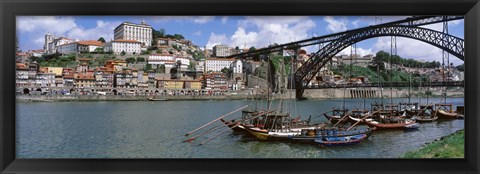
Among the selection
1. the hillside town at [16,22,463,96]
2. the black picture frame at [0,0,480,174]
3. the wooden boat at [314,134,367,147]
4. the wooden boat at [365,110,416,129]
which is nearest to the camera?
the black picture frame at [0,0,480,174]

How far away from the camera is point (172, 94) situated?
19297mm

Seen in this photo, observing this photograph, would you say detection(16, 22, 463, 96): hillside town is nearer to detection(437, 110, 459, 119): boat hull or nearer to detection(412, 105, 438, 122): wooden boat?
detection(412, 105, 438, 122): wooden boat

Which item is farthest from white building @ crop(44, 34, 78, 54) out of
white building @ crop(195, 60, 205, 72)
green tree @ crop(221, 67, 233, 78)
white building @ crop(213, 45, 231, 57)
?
green tree @ crop(221, 67, 233, 78)

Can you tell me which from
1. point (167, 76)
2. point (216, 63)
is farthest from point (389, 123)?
point (167, 76)

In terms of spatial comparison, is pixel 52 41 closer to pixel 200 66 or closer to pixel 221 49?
pixel 221 49

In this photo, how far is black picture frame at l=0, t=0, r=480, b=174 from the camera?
4.69 feet

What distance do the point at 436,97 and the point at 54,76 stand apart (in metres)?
12.8

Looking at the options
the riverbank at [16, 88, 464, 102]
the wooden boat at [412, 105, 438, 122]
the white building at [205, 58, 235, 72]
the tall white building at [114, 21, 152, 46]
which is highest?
the white building at [205, 58, 235, 72]

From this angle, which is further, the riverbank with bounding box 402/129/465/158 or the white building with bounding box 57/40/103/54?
the white building with bounding box 57/40/103/54

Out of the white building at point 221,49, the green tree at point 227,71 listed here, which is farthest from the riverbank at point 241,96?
the white building at point 221,49
